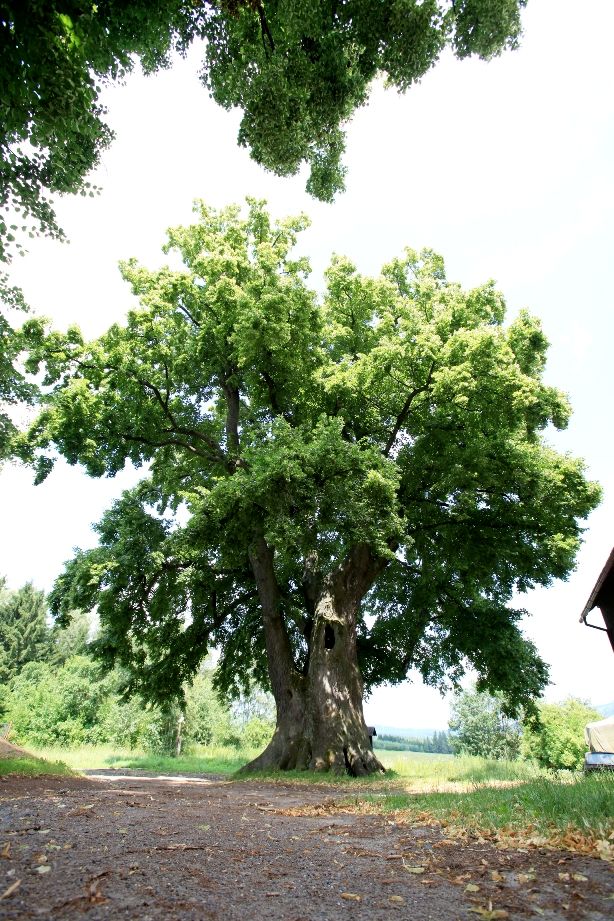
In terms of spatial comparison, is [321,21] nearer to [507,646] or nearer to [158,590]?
[158,590]

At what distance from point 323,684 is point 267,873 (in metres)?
11.6

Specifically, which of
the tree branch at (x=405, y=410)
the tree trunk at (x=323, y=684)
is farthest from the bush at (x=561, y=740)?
the tree branch at (x=405, y=410)

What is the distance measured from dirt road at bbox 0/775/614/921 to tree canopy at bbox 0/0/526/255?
251 inches

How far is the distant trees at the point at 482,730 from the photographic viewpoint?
71975mm

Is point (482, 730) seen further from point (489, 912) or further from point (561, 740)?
point (489, 912)

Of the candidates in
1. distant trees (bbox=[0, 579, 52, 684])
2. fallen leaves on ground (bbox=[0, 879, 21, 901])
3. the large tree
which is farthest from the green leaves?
distant trees (bbox=[0, 579, 52, 684])

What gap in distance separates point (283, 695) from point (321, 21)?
15288 millimetres

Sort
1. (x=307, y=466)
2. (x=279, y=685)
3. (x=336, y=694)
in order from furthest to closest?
(x=279, y=685) → (x=336, y=694) → (x=307, y=466)

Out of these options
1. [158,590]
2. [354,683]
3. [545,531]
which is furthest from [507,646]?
[158,590]

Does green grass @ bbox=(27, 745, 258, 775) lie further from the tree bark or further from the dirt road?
the dirt road

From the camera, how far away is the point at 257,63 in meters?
7.06

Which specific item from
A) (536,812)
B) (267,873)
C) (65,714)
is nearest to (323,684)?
(536,812)

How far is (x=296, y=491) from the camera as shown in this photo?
41.8 feet

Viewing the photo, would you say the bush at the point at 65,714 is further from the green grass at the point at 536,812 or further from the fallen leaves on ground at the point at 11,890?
the fallen leaves on ground at the point at 11,890
